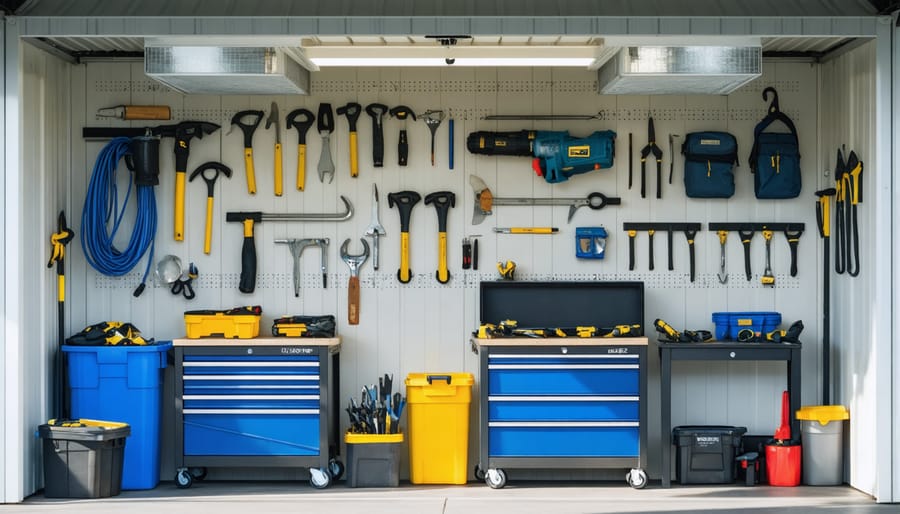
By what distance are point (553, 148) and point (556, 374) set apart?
1.43 m

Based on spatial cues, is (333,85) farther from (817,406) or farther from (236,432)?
(817,406)

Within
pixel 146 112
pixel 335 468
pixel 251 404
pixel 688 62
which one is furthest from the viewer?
pixel 146 112

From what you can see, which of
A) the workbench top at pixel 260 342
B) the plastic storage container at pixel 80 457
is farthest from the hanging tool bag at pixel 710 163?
the plastic storage container at pixel 80 457

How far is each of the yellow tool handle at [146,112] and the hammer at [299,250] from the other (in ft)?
3.56

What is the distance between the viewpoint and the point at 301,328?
7188 millimetres

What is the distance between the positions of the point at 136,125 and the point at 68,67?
1.85 ft

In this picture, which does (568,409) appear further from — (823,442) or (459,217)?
(823,442)

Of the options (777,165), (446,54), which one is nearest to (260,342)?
(446,54)

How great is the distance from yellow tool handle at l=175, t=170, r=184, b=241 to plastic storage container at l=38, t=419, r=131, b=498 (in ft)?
4.48

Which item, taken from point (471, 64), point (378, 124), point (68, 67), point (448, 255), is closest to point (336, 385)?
point (448, 255)

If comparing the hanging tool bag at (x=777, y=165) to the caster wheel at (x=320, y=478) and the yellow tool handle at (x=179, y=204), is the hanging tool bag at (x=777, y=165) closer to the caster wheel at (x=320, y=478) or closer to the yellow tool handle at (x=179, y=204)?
the caster wheel at (x=320, y=478)

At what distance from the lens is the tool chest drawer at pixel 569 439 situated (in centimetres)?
707

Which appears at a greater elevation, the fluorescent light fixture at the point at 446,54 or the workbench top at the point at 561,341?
the fluorescent light fixture at the point at 446,54

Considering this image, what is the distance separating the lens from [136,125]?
7.59m
